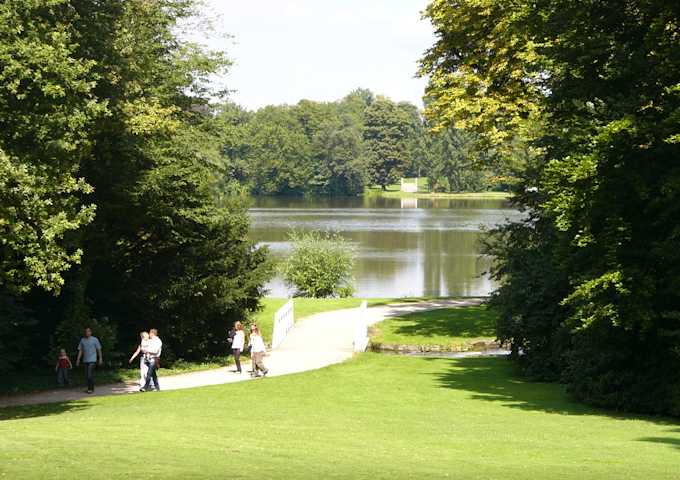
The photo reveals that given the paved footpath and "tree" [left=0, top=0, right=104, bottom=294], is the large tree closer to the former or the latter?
"tree" [left=0, top=0, right=104, bottom=294]

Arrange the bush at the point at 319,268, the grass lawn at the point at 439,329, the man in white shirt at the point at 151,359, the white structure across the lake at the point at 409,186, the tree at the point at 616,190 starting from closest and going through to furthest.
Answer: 1. the tree at the point at 616,190
2. the man in white shirt at the point at 151,359
3. the grass lawn at the point at 439,329
4. the bush at the point at 319,268
5. the white structure across the lake at the point at 409,186

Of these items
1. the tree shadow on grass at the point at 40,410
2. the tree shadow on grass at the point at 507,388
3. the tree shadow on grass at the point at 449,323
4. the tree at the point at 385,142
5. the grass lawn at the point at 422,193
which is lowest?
the tree shadow on grass at the point at 40,410

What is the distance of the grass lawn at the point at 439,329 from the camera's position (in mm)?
29266

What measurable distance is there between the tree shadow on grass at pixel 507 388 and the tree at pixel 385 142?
152 metres

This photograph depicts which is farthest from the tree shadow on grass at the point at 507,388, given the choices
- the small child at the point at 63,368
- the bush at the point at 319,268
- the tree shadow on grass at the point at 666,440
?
the bush at the point at 319,268

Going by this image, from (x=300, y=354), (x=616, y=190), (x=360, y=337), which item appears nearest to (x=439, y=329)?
(x=360, y=337)

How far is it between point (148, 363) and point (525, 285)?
30.7ft

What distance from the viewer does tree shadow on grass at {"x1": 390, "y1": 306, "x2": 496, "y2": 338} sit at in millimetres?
30469

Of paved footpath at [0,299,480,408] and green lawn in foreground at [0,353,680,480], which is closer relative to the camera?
green lawn in foreground at [0,353,680,480]

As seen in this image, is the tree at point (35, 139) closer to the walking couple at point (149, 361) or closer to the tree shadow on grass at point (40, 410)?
the tree shadow on grass at point (40, 410)

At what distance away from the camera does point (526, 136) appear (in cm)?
2431

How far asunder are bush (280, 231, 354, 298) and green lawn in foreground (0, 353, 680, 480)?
69.2 ft

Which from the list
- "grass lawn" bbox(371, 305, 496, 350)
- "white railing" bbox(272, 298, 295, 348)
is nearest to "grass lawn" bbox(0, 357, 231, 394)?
"white railing" bbox(272, 298, 295, 348)

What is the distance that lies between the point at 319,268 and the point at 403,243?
109 ft
